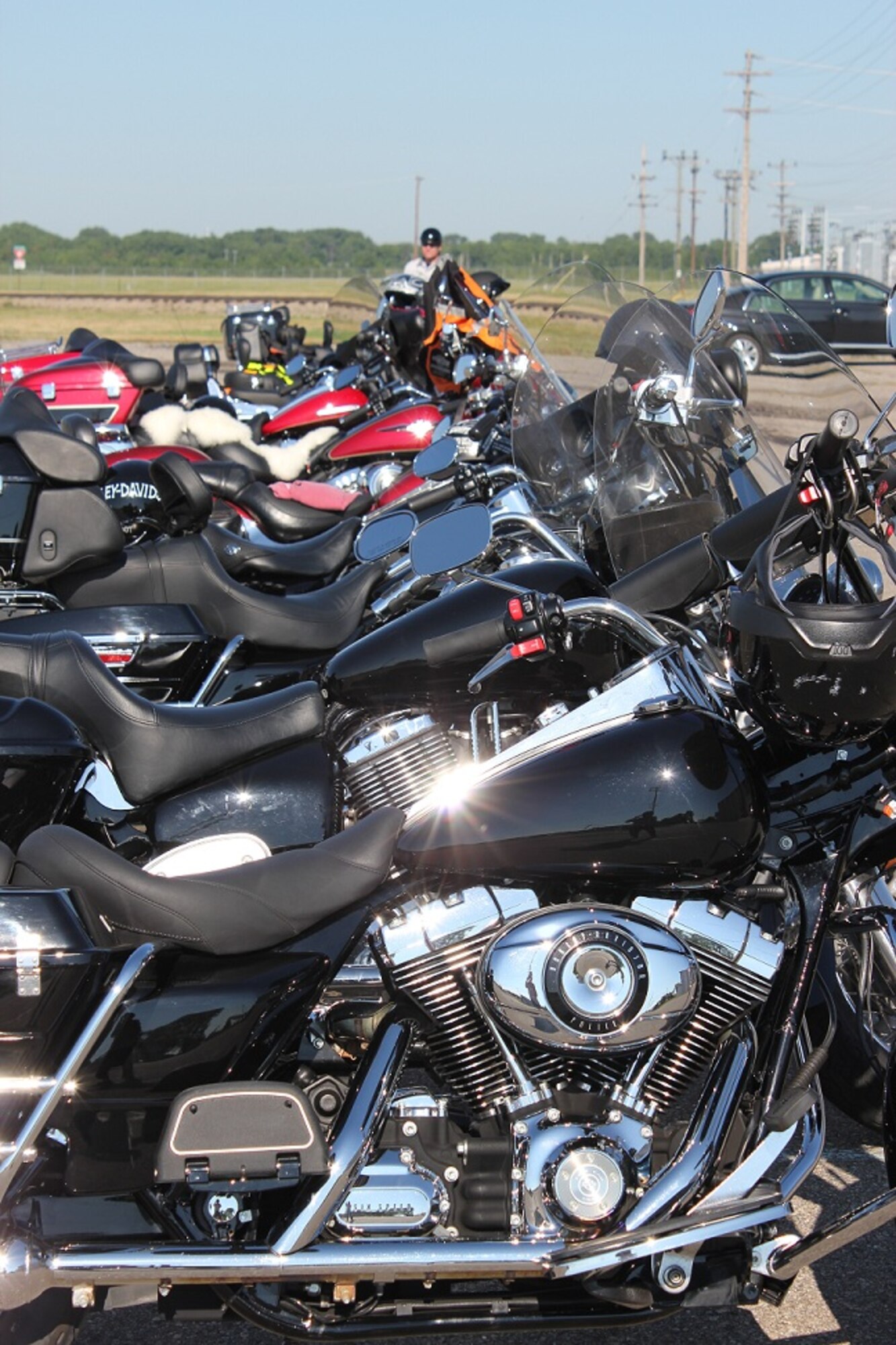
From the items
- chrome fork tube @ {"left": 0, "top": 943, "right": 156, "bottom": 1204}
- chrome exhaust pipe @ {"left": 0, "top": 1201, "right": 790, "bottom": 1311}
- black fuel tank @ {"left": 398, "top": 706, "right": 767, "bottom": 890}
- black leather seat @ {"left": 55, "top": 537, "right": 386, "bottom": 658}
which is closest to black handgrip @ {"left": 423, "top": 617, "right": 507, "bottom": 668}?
black fuel tank @ {"left": 398, "top": 706, "right": 767, "bottom": 890}

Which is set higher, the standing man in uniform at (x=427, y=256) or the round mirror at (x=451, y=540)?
the standing man in uniform at (x=427, y=256)

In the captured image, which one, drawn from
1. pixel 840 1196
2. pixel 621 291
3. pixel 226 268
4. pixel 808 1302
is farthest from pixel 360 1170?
pixel 226 268

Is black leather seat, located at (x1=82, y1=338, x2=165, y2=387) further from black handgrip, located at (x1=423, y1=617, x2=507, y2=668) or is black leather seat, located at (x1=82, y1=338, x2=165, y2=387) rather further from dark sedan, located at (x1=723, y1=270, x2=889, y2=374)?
dark sedan, located at (x1=723, y1=270, x2=889, y2=374)

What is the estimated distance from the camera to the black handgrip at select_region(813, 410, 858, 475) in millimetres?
2326

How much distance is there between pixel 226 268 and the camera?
214ft

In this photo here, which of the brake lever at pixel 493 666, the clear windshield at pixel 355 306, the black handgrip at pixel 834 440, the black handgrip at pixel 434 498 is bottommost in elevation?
the brake lever at pixel 493 666

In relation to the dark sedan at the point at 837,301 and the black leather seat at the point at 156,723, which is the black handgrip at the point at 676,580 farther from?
the dark sedan at the point at 837,301

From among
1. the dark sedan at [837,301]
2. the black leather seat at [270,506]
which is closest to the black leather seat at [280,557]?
the black leather seat at [270,506]

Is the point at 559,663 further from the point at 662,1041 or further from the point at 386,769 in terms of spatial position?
the point at 662,1041

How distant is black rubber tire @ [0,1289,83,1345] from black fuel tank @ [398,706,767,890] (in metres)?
1.01

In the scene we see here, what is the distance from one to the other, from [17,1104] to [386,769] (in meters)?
1.33

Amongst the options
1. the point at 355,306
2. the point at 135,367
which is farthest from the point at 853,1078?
the point at 355,306

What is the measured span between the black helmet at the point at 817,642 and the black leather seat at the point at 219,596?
8.72 feet

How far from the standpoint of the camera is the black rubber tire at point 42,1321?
248 cm
